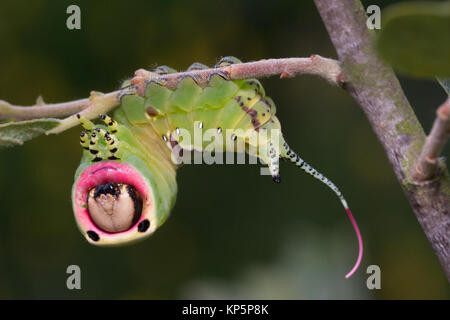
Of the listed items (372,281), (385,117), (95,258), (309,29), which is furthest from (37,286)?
(385,117)

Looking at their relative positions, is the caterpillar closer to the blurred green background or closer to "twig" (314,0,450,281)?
"twig" (314,0,450,281)

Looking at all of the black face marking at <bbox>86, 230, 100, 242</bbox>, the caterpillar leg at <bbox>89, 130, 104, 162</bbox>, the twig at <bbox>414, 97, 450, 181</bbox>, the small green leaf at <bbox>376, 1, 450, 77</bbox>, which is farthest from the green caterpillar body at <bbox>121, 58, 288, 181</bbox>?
the small green leaf at <bbox>376, 1, 450, 77</bbox>

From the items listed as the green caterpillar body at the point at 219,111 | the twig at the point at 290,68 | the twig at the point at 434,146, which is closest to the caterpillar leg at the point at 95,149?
the green caterpillar body at the point at 219,111

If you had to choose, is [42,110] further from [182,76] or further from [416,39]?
[416,39]

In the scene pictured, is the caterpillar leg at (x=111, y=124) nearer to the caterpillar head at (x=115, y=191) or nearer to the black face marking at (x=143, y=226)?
the caterpillar head at (x=115, y=191)

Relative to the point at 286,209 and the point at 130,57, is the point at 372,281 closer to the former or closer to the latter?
the point at 286,209

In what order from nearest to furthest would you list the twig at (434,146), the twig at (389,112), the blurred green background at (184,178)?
the twig at (434,146)
the twig at (389,112)
the blurred green background at (184,178)

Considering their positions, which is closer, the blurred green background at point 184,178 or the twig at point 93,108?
the twig at point 93,108
